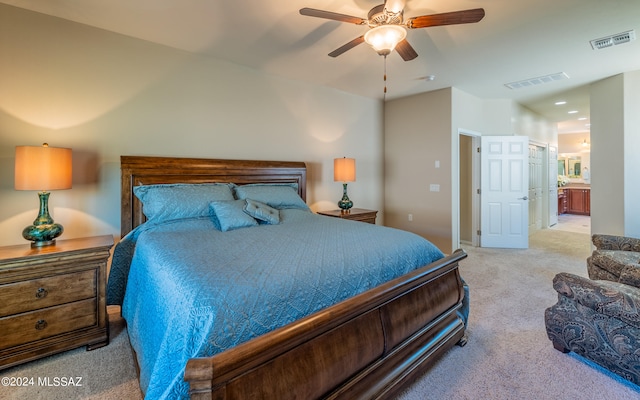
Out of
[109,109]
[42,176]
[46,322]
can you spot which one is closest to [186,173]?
[109,109]

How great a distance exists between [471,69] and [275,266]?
3.68m

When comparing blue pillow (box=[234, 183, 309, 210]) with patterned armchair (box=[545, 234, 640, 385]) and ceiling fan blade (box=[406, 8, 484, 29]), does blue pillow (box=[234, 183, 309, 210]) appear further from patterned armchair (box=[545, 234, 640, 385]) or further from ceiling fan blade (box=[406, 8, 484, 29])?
patterned armchair (box=[545, 234, 640, 385])

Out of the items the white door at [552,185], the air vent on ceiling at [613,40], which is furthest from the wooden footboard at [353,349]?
the white door at [552,185]

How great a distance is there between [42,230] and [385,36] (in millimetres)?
2890

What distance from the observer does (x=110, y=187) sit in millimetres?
2705

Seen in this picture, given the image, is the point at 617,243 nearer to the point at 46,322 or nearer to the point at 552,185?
the point at 46,322

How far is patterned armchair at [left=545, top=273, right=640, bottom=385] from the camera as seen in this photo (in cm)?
164

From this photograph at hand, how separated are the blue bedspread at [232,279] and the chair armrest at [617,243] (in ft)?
6.68

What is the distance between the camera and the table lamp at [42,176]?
6.50 feet

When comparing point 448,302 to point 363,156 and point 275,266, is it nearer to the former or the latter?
point 275,266

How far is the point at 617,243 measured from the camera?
106 inches

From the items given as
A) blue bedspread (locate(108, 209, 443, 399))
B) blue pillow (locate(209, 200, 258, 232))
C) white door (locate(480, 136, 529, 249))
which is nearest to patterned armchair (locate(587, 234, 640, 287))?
blue bedspread (locate(108, 209, 443, 399))

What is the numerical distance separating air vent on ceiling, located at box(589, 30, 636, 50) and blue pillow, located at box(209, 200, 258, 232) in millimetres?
3912

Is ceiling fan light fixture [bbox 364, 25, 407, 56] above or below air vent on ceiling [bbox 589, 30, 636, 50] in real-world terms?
below
